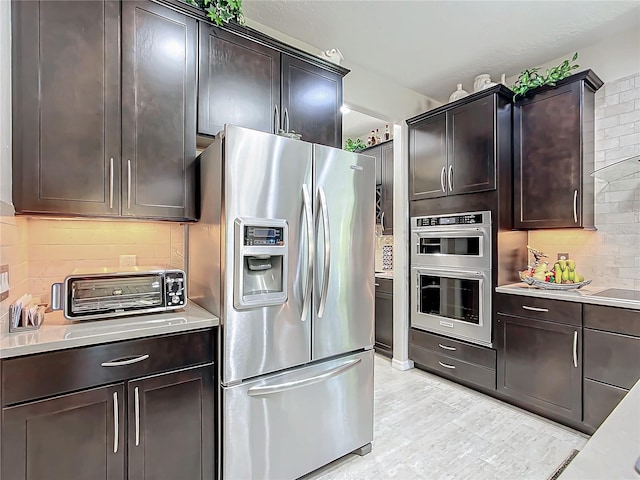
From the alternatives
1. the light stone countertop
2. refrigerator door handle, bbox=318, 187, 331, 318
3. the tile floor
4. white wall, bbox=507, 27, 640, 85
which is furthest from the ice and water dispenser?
white wall, bbox=507, 27, 640, 85

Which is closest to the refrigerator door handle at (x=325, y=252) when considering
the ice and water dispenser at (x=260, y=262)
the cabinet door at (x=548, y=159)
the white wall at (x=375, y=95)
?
the ice and water dispenser at (x=260, y=262)

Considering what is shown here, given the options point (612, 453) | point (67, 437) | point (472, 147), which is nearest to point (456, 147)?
point (472, 147)

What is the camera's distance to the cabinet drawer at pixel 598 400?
220cm

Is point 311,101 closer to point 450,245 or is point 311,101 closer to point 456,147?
point 456,147

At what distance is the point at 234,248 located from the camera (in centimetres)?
162

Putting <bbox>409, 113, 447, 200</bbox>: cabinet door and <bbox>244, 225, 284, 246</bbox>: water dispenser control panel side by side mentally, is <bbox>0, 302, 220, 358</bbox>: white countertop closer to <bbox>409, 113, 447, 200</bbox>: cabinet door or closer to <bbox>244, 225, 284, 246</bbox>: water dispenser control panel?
<bbox>244, 225, 284, 246</bbox>: water dispenser control panel

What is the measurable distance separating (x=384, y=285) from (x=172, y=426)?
283 centimetres

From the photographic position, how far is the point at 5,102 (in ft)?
4.63

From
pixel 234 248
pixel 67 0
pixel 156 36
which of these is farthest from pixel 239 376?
pixel 67 0

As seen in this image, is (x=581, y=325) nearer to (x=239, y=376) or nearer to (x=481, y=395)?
(x=481, y=395)

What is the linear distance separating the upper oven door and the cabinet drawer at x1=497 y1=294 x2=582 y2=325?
34 centimetres

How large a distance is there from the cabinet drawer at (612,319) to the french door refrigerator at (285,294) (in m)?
1.53

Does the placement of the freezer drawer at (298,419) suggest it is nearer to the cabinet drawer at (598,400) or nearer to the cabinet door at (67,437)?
the cabinet door at (67,437)

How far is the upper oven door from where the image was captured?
115 inches
